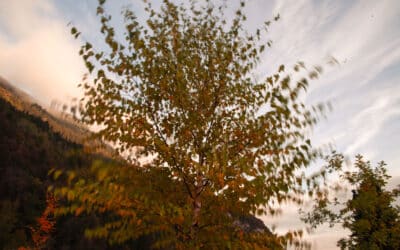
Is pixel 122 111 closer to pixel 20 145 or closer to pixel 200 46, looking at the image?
pixel 200 46

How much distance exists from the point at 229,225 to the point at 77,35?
426 centimetres

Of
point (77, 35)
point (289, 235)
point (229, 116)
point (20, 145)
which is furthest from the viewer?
point (20, 145)

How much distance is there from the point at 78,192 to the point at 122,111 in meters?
2.10

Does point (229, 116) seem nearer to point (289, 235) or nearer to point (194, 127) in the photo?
point (194, 127)

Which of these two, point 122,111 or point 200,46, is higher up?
point 200,46

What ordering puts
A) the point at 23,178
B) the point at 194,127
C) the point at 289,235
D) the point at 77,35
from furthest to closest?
the point at 23,178, the point at 194,127, the point at 77,35, the point at 289,235

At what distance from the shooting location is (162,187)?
6.13 metres

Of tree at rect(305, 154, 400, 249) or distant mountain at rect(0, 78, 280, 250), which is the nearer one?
tree at rect(305, 154, 400, 249)

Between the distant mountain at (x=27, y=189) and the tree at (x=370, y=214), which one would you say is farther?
the distant mountain at (x=27, y=189)

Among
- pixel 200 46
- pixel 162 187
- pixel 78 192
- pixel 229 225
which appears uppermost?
pixel 200 46

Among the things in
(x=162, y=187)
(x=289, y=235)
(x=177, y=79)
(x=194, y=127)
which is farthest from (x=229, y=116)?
(x=289, y=235)

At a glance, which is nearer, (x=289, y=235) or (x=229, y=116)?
(x=289, y=235)

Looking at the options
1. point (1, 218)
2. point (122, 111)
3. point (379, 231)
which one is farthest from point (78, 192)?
point (1, 218)

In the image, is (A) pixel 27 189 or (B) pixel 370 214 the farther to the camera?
(A) pixel 27 189
